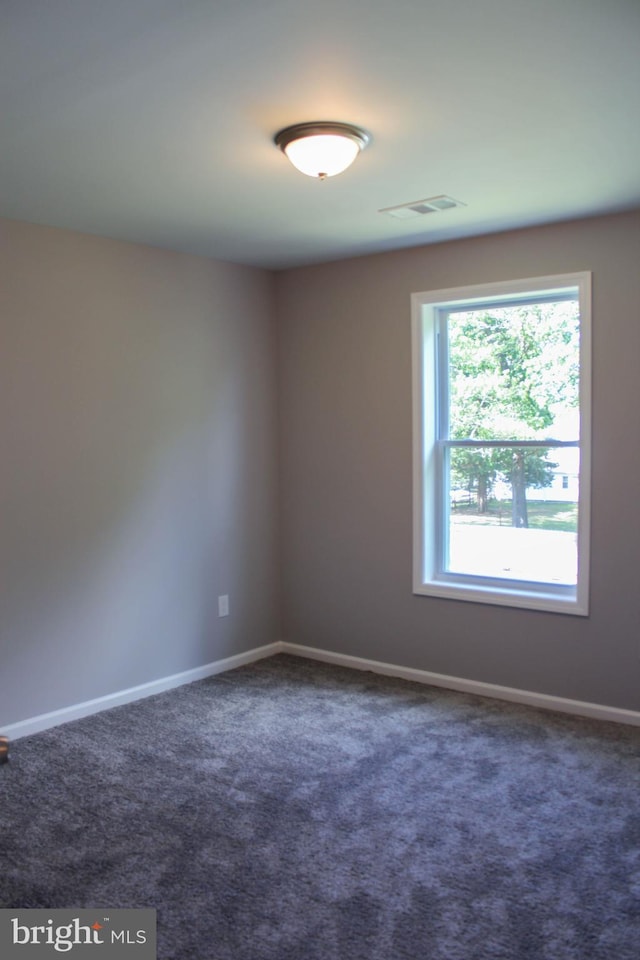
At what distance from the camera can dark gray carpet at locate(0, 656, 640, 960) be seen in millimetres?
2291

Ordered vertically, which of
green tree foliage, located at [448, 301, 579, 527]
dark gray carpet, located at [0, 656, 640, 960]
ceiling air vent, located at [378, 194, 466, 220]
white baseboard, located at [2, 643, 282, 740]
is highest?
ceiling air vent, located at [378, 194, 466, 220]

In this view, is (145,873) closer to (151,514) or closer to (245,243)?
(151,514)

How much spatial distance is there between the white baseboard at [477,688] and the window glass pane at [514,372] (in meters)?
1.33

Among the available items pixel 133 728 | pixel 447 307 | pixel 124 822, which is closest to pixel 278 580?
pixel 133 728

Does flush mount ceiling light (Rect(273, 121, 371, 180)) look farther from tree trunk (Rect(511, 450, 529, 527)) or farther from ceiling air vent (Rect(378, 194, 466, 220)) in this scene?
tree trunk (Rect(511, 450, 529, 527))

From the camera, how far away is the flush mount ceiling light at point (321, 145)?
2.61 metres

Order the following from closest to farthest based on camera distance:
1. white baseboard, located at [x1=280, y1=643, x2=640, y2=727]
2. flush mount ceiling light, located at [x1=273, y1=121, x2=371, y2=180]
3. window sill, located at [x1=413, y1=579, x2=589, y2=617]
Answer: flush mount ceiling light, located at [x1=273, y1=121, x2=371, y2=180], white baseboard, located at [x1=280, y1=643, x2=640, y2=727], window sill, located at [x1=413, y1=579, x2=589, y2=617]

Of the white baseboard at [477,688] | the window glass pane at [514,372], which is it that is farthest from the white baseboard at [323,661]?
the window glass pane at [514,372]

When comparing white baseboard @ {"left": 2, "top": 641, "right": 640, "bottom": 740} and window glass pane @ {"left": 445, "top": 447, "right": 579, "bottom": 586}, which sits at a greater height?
window glass pane @ {"left": 445, "top": 447, "right": 579, "bottom": 586}

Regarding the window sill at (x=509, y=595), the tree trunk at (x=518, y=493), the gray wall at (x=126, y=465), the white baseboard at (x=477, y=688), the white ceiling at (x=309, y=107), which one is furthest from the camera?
the tree trunk at (x=518, y=493)

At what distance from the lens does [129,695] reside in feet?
13.8

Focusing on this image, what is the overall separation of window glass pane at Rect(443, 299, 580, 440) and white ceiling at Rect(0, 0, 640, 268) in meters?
0.57

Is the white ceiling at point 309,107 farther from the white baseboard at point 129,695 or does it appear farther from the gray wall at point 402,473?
the white baseboard at point 129,695

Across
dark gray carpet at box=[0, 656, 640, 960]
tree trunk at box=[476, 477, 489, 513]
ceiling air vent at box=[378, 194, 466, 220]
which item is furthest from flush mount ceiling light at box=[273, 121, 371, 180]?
dark gray carpet at box=[0, 656, 640, 960]
